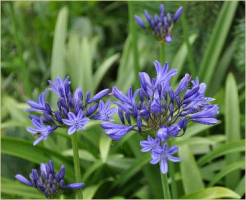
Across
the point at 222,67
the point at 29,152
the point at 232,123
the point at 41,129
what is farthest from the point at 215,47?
the point at 41,129

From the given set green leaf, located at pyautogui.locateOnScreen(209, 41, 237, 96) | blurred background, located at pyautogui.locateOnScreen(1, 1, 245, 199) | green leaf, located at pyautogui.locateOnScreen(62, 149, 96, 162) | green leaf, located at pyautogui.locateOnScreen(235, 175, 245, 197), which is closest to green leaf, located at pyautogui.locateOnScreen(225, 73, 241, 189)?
blurred background, located at pyautogui.locateOnScreen(1, 1, 245, 199)

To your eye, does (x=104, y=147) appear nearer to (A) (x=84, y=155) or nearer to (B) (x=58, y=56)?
(A) (x=84, y=155)

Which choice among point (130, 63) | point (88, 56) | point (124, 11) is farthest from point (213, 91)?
point (124, 11)

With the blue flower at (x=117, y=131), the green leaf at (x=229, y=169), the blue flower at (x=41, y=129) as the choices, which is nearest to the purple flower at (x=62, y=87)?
the blue flower at (x=41, y=129)

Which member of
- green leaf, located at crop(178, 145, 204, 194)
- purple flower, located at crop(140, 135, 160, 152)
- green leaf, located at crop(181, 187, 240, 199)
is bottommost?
green leaf, located at crop(181, 187, 240, 199)

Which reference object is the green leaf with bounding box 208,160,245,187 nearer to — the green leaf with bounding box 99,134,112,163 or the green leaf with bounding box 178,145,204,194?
the green leaf with bounding box 178,145,204,194

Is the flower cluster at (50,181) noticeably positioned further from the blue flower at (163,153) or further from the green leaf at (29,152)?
the green leaf at (29,152)

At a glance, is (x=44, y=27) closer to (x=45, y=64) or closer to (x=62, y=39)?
(x=45, y=64)
